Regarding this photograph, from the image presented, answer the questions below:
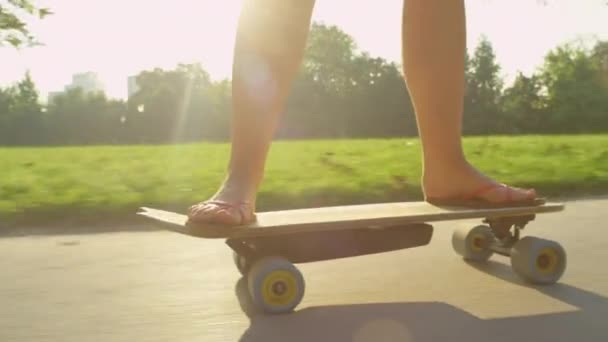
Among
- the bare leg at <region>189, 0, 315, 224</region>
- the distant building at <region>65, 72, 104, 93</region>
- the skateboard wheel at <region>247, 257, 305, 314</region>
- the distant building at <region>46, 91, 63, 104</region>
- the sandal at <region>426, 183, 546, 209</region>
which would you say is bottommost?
the skateboard wheel at <region>247, 257, 305, 314</region>

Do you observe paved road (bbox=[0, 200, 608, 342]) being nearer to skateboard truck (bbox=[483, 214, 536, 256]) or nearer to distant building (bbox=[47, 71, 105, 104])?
skateboard truck (bbox=[483, 214, 536, 256])

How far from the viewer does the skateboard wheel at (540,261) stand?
2408 mm

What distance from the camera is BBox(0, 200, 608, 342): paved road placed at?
6.35ft

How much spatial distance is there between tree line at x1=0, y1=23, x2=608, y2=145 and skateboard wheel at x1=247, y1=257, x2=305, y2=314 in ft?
102

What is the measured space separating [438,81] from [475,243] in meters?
0.59

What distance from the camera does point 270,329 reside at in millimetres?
1967

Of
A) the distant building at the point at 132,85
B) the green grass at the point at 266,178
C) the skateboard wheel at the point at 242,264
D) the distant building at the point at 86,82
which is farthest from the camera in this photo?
the distant building at the point at 132,85

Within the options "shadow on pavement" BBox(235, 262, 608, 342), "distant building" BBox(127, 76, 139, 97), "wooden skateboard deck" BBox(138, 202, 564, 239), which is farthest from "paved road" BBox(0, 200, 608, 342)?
"distant building" BBox(127, 76, 139, 97)

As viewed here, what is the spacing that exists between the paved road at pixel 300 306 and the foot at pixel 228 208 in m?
0.25

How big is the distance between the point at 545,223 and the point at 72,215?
223 centimetres

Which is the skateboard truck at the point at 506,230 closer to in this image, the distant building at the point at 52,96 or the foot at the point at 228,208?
the foot at the point at 228,208

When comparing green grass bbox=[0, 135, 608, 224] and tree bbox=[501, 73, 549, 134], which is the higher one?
tree bbox=[501, 73, 549, 134]

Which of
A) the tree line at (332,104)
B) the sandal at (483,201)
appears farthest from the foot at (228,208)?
the tree line at (332,104)

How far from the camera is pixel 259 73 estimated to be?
2.36 meters
